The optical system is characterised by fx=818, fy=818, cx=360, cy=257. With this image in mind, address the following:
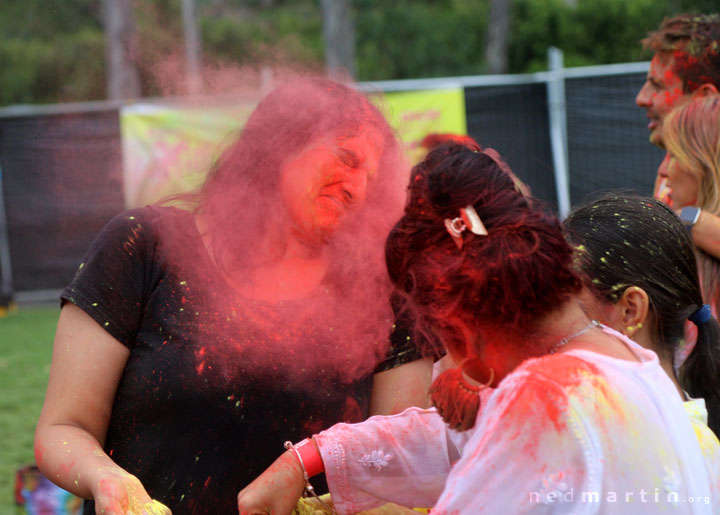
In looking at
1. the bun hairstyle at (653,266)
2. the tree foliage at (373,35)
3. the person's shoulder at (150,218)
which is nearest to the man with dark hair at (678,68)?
the bun hairstyle at (653,266)

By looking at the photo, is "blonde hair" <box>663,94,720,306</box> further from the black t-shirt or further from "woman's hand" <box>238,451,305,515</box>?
"woman's hand" <box>238,451,305,515</box>

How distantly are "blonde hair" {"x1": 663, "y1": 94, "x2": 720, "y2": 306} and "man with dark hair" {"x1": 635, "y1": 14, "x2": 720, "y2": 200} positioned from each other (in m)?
0.24

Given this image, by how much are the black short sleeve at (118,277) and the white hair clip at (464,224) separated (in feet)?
2.75

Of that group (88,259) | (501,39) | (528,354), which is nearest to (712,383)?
(528,354)

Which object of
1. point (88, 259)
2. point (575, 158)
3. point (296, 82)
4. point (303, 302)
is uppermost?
point (296, 82)

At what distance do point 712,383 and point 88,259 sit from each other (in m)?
1.51

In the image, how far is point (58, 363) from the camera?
1.77 m

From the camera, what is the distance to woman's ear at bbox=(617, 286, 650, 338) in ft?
5.99

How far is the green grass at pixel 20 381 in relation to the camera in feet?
15.0

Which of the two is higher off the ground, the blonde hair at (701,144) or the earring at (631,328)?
the blonde hair at (701,144)

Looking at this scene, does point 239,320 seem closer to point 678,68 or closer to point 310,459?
point 310,459

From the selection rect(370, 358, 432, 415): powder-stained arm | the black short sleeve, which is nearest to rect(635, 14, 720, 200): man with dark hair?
rect(370, 358, 432, 415): powder-stained arm

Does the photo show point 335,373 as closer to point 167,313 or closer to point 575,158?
point 167,313

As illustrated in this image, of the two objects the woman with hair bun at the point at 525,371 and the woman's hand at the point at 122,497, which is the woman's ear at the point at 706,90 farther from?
the woman's hand at the point at 122,497
